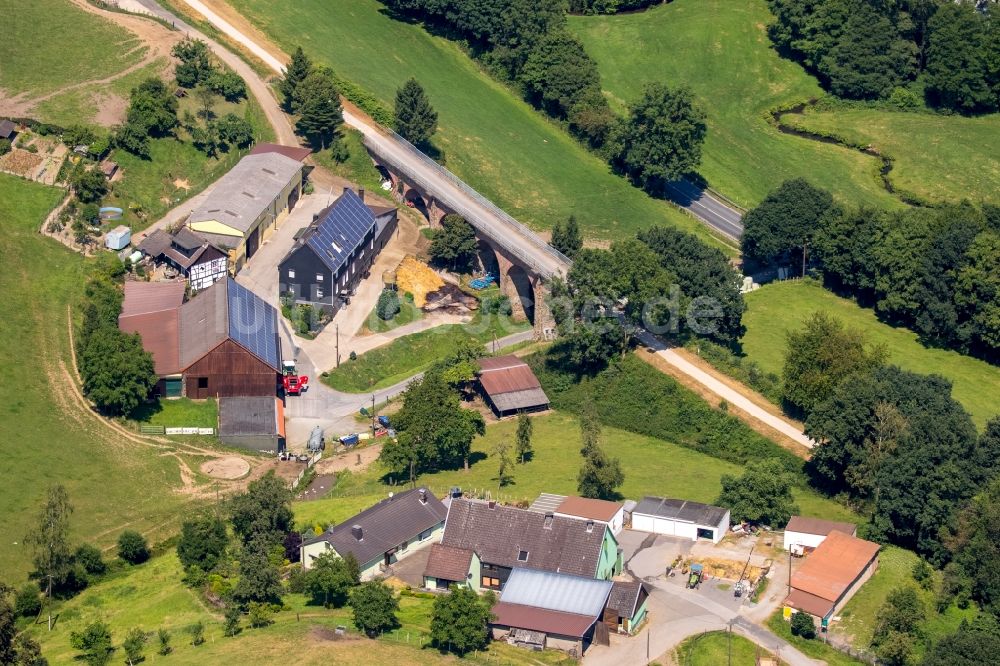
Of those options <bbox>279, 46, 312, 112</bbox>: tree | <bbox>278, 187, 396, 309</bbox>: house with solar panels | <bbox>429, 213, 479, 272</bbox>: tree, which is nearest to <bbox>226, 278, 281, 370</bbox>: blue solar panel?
<bbox>278, 187, 396, 309</bbox>: house with solar panels

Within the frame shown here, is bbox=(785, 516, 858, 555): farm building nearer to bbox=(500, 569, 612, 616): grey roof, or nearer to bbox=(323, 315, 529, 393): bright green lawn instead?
bbox=(500, 569, 612, 616): grey roof

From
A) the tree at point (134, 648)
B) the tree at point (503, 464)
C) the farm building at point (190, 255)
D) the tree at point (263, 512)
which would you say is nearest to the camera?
the tree at point (134, 648)

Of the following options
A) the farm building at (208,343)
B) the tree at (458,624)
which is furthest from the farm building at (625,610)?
the farm building at (208,343)

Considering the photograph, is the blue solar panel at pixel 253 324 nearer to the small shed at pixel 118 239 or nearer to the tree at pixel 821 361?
the small shed at pixel 118 239

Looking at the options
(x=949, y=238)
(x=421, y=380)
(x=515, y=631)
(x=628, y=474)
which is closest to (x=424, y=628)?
(x=515, y=631)

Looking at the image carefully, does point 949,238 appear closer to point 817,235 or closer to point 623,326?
point 817,235
